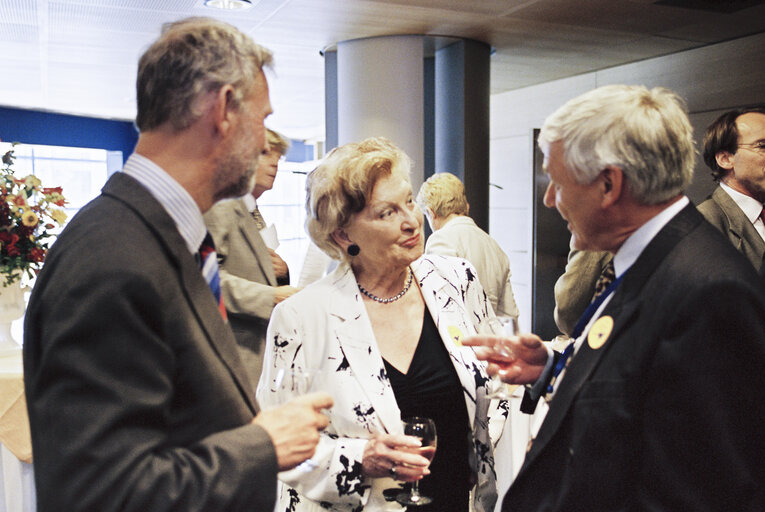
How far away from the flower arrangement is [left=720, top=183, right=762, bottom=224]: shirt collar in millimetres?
2923

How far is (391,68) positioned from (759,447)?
5.00 meters

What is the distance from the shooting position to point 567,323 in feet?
9.12

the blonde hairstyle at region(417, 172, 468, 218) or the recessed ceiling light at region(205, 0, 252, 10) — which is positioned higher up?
the recessed ceiling light at region(205, 0, 252, 10)

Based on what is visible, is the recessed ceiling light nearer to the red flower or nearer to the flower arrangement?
the flower arrangement

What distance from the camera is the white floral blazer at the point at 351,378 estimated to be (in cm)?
168

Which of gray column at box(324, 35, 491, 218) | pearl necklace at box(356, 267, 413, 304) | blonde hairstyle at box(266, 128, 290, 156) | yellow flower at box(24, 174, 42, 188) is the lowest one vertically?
pearl necklace at box(356, 267, 413, 304)

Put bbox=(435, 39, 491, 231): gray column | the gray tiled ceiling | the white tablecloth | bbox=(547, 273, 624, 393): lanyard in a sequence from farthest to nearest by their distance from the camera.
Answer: bbox=(435, 39, 491, 231): gray column, the gray tiled ceiling, the white tablecloth, bbox=(547, 273, 624, 393): lanyard

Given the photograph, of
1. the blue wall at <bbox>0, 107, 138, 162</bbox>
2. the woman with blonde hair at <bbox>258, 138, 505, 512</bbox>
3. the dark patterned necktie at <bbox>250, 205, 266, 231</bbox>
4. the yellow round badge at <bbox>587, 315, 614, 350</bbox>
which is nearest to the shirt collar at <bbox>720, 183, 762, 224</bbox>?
the woman with blonde hair at <bbox>258, 138, 505, 512</bbox>

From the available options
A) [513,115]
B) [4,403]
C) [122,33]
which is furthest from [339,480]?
[513,115]

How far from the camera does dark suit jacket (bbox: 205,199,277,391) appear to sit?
2623 millimetres

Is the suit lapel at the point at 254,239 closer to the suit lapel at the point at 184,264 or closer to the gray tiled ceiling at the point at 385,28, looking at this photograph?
the suit lapel at the point at 184,264

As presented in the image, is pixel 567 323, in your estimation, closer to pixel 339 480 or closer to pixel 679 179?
pixel 339 480

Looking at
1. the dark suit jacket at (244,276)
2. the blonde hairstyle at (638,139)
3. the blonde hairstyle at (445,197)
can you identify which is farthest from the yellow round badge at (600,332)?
the blonde hairstyle at (445,197)

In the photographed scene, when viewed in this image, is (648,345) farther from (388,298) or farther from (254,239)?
(254,239)
